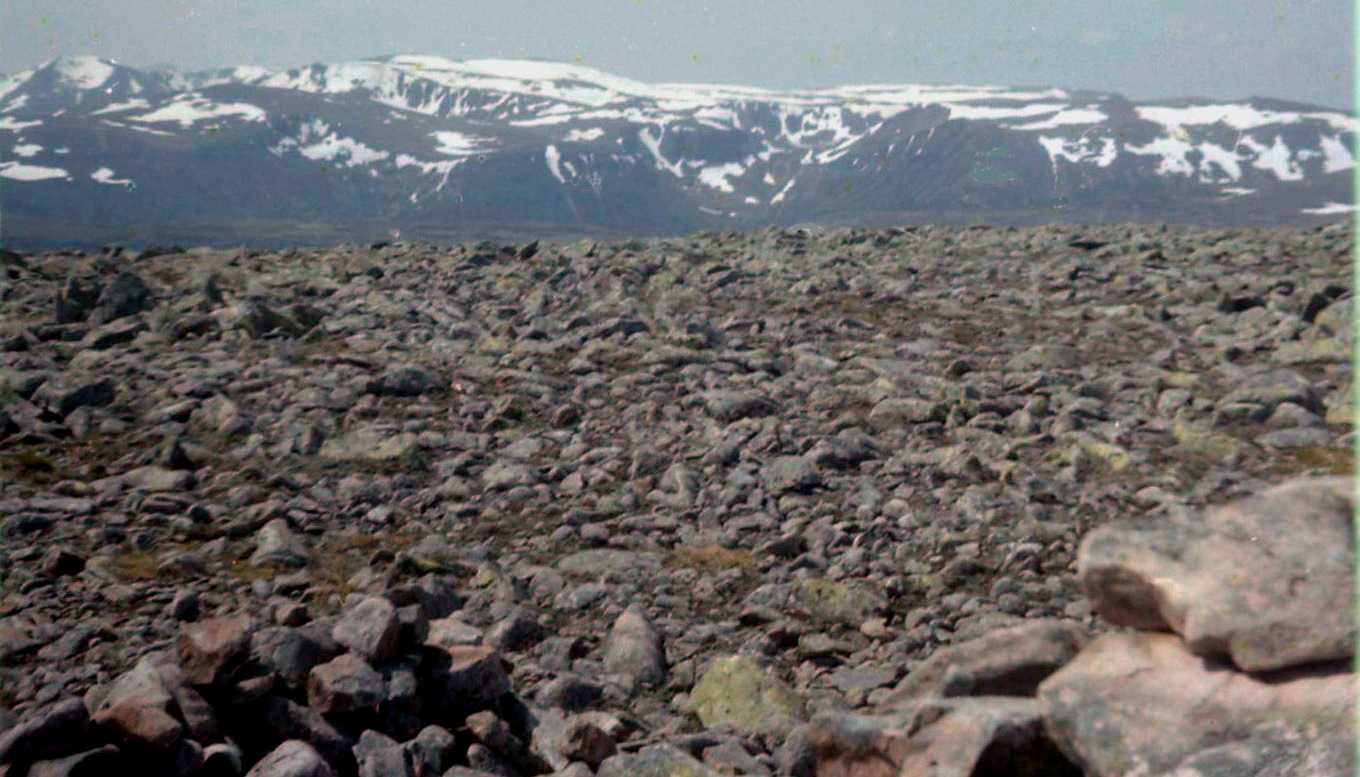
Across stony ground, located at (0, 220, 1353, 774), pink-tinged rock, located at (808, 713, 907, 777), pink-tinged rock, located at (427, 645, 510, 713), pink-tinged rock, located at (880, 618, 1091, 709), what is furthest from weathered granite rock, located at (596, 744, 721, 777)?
pink-tinged rock, located at (880, 618, 1091, 709)

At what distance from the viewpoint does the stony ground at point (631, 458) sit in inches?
298

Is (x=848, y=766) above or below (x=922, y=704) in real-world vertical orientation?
below

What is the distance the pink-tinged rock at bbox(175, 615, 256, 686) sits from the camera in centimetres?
593

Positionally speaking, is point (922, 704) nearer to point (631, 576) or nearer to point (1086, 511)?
point (631, 576)

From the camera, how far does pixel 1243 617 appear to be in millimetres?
4449

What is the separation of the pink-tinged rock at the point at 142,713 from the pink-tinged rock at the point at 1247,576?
4558mm

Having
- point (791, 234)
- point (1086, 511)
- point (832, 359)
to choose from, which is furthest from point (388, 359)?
point (791, 234)

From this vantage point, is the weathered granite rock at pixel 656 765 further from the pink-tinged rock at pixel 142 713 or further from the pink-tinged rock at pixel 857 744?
the pink-tinged rock at pixel 142 713

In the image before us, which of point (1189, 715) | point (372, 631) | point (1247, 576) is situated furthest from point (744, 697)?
point (1247, 576)

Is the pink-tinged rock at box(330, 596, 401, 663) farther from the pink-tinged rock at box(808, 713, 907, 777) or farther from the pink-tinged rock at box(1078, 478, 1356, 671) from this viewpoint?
the pink-tinged rock at box(1078, 478, 1356, 671)

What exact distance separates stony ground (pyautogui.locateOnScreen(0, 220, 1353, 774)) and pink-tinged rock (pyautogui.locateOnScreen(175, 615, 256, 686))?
0.42m

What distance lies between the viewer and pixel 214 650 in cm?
597

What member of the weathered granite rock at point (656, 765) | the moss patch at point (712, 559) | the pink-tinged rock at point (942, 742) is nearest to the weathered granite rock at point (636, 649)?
the moss patch at point (712, 559)

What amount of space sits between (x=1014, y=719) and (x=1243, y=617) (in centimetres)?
108
